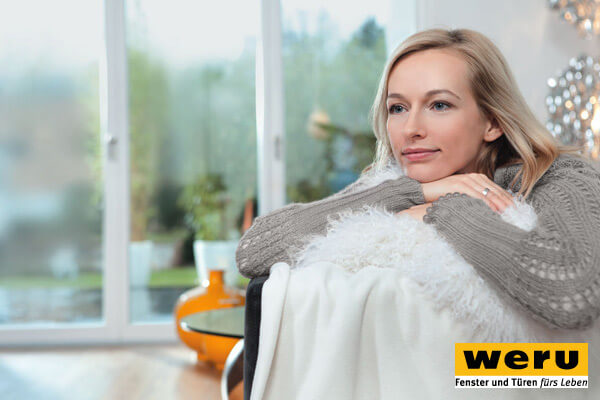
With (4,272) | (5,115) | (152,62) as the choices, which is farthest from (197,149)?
(4,272)

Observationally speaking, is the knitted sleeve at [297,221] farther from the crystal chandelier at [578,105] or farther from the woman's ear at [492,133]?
the crystal chandelier at [578,105]

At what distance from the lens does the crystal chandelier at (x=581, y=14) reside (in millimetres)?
3010

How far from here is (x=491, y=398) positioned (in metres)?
0.82

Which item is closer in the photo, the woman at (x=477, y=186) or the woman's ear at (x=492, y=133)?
the woman at (x=477, y=186)

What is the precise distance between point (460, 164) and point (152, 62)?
8.45 ft

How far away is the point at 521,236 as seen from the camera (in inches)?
31.7

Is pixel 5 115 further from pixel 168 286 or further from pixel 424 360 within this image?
pixel 424 360

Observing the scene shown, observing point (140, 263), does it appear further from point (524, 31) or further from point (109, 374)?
point (524, 31)

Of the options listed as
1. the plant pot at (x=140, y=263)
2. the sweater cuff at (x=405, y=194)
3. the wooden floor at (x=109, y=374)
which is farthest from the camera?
the plant pot at (x=140, y=263)

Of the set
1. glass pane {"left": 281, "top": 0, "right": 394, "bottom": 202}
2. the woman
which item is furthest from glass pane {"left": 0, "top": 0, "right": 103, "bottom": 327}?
the woman

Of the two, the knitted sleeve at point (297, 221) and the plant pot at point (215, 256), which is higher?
the knitted sleeve at point (297, 221)

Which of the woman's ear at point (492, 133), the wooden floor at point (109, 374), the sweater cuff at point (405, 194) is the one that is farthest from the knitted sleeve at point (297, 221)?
the wooden floor at point (109, 374)

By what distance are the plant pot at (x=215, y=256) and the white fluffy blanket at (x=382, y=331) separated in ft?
8.32

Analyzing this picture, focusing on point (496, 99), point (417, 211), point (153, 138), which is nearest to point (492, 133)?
point (496, 99)
